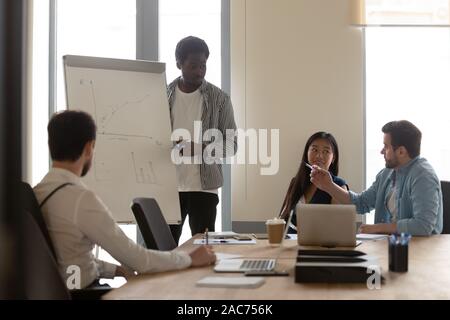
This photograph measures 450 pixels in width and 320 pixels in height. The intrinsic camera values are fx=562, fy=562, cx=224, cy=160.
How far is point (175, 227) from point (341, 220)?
1414 millimetres

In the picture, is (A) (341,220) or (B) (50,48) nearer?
(A) (341,220)

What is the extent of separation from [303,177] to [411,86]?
43.0 inches

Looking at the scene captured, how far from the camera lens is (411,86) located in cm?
390

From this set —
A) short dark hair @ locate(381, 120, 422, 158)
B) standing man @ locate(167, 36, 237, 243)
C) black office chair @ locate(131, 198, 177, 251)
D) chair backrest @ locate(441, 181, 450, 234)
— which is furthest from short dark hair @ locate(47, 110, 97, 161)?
chair backrest @ locate(441, 181, 450, 234)

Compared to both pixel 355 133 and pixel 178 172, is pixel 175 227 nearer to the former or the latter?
pixel 178 172

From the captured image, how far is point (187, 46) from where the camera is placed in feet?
10.7

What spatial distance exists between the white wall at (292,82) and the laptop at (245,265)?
81.1 inches

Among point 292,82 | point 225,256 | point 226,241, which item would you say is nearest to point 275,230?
point 226,241

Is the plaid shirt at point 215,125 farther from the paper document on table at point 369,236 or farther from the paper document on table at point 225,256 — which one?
the paper document on table at point 225,256

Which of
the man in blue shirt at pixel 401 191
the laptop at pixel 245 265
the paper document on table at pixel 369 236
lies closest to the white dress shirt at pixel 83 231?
the laptop at pixel 245 265

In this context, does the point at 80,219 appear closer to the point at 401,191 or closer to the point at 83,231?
the point at 83,231

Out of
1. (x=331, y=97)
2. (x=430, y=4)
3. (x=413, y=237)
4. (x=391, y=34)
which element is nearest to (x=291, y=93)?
(x=331, y=97)

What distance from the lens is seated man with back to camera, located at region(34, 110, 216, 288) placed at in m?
1.68

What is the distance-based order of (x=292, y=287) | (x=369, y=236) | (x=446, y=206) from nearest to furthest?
(x=292, y=287) → (x=369, y=236) → (x=446, y=206)
